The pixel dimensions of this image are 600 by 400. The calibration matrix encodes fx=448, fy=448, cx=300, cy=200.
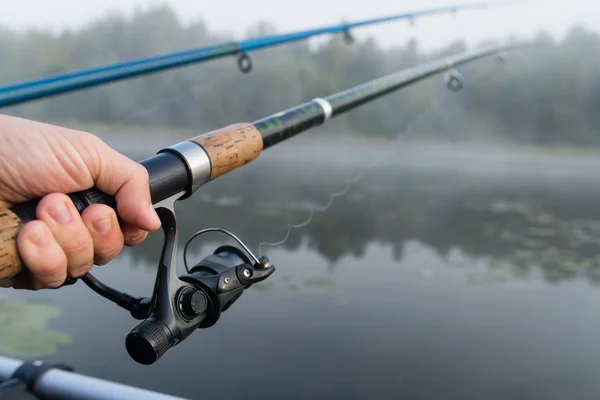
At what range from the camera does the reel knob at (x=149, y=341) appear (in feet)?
1.59

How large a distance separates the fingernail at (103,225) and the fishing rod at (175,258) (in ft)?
0.06

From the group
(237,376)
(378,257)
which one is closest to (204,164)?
(237,376)

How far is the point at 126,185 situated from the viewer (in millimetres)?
425

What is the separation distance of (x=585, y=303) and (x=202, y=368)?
2.33 metres

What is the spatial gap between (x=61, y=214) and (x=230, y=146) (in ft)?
0.94

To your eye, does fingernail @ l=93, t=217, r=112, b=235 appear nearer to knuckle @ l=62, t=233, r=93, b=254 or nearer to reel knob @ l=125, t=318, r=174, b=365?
knuckle @ l=62, t=233, r=93, b=254

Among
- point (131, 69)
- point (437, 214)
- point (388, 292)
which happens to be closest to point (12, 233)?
point (131, 69)

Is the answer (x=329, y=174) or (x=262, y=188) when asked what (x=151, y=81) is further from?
(x=329, y=174)

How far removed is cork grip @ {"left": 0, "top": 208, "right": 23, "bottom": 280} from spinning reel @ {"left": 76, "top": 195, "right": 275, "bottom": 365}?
0.48 feet

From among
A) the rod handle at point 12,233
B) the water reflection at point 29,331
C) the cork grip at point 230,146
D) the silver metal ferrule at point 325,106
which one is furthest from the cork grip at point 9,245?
the water reflection at point 29,331

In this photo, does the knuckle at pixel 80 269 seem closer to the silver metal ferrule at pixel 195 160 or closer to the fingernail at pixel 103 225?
the fingernail at pixel 103 225

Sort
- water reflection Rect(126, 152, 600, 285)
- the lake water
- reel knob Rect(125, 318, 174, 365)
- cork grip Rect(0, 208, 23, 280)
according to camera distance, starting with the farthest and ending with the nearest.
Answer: water reflection Rect(126, 152, 600, 285), the lake water, reel knob Rect(125, 318, 174, 365), cork grip Rect(0, 208, 23, 280)

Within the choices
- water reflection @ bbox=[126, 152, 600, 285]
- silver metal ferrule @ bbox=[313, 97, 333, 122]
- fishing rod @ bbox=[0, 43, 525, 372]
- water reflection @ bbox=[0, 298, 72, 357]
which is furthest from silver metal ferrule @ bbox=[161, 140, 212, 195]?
water reflection @ bbox=[0, 298, 72, 357]

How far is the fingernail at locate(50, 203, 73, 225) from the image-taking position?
379 millimetres
